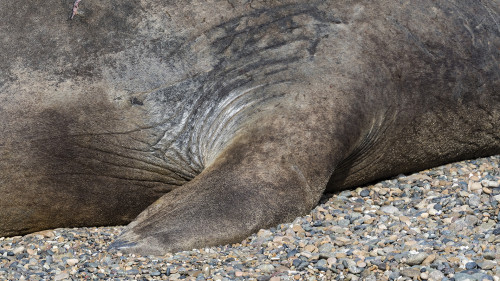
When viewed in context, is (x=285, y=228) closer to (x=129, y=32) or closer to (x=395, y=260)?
(x=395, y=260)

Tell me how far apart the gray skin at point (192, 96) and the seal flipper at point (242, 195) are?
0.04 feet

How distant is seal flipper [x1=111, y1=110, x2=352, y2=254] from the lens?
3.81 m

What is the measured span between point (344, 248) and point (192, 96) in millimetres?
1382

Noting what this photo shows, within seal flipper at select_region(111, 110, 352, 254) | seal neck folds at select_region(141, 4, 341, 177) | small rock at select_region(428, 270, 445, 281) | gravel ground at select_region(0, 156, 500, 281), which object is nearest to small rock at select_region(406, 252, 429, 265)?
gravel ground at select_region(0, 156, 500, 281)

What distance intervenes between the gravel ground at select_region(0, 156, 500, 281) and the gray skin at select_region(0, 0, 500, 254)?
25cm

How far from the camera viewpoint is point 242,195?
3994mm

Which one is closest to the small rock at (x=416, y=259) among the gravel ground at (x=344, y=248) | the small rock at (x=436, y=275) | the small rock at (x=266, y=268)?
the gravel ground at (x=344, y=248)

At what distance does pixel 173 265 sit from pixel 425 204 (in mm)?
1476

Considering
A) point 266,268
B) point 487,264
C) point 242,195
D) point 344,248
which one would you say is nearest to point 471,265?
point 487,264

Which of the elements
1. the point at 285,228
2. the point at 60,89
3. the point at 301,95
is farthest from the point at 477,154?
the point at 60,89

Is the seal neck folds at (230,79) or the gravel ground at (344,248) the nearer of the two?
the gravel ground at (344,248)

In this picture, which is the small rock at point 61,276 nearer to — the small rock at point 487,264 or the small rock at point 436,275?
the small rock at point 436,275

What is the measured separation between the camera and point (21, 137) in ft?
14.3

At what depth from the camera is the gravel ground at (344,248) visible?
3.31m
